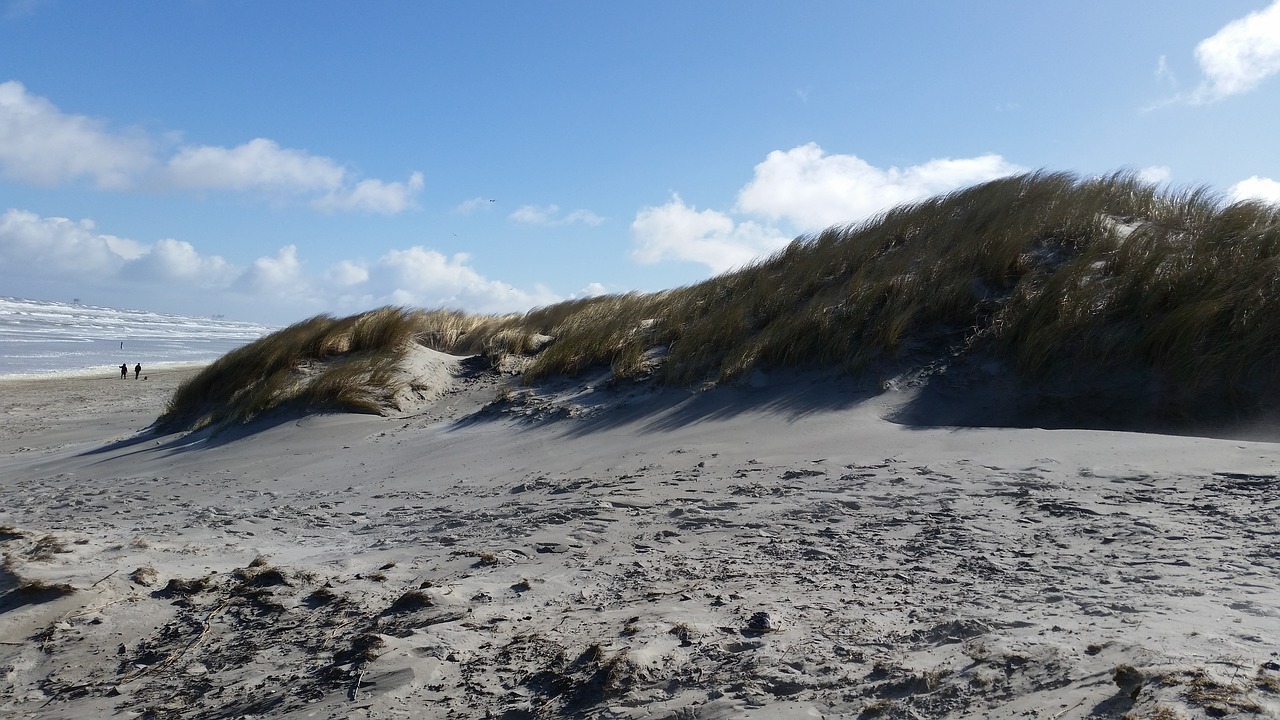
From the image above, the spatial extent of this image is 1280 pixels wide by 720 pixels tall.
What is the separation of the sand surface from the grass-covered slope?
49.8 inches

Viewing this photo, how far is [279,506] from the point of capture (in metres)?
6.02

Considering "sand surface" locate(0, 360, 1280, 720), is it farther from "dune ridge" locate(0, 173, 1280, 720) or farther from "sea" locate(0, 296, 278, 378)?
"sea" locate(0, 296, 278, 378)

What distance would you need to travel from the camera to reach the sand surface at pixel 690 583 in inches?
101

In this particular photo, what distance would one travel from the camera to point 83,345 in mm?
41906

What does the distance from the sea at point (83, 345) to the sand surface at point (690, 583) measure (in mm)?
28220

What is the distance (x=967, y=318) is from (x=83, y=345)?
46.5 meters

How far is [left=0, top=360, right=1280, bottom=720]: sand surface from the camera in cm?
257

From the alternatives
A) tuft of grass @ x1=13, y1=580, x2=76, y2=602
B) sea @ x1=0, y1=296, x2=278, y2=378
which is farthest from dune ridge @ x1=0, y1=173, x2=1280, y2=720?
sea @ x1=0, y1=296, x2=278, y2=378

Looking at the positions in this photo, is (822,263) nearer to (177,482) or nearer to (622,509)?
(622,509)

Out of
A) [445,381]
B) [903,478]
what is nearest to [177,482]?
[445,381]

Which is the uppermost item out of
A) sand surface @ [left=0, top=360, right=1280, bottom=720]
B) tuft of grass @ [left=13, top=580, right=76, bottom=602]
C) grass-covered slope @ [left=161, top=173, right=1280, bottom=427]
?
grass-covered slope @ [left=161, top=173, right=1280, bottom=427]

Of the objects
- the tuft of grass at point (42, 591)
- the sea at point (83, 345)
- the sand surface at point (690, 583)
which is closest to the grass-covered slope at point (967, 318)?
the sand surface at point (690, 583)

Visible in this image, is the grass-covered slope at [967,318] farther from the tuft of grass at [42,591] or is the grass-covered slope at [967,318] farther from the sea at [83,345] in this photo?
the sea at [83,345]

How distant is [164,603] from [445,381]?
20.3ft
